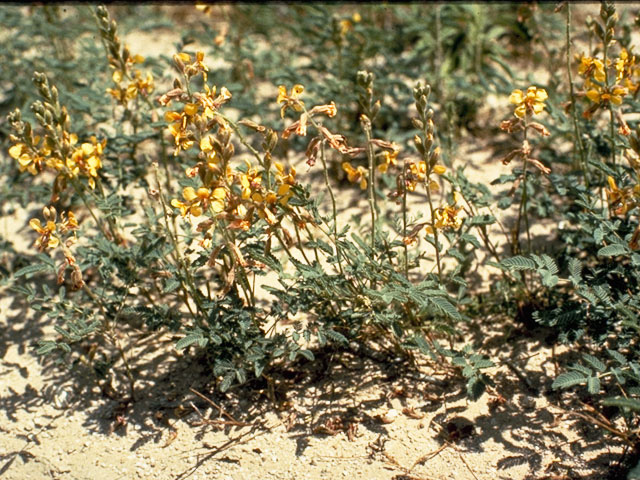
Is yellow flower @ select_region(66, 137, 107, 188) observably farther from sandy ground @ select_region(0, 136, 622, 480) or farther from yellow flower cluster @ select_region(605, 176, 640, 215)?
yellow flower cluster @ select_region(605, 176, 640, 215)

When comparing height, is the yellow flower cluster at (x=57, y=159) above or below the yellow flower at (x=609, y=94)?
below

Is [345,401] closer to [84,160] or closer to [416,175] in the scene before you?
[416,175]

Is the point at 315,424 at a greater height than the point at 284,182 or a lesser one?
lesser

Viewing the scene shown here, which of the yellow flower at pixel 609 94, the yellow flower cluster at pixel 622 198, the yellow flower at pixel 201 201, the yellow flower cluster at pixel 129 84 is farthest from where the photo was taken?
the yellow flower cluster at pixel 129 84

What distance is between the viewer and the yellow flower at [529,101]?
2.90 m

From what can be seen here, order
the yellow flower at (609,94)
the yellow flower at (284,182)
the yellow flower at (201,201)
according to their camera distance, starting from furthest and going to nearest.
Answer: the yellow flower at (609,94)
the yellow flower at (284,182)
the yellow flower at (201,201)

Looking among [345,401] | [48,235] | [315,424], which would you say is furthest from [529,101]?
[48,235]

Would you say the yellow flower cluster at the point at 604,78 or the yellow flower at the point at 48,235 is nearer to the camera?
the yellow flower at the point at 48,235

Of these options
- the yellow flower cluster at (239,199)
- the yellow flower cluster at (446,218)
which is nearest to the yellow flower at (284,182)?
the yellow flower cluster at (239,199)

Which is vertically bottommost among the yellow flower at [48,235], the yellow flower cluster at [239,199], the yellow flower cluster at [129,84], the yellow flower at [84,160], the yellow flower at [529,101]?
the yellow flower at [48,235]

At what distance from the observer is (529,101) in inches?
115

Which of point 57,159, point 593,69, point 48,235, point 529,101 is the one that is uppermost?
point 593,69

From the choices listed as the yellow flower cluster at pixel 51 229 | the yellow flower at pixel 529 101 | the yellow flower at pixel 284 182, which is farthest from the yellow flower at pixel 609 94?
the yellow flower cluster at pixel 51 229

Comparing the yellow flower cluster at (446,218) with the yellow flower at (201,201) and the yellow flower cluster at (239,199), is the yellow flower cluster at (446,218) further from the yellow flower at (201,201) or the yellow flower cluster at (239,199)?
the yellow flower at (201,201)
